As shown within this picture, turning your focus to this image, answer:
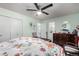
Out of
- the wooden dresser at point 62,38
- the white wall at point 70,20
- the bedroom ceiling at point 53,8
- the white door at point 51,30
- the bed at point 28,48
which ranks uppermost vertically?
the bedroom ceiling at point 53,8

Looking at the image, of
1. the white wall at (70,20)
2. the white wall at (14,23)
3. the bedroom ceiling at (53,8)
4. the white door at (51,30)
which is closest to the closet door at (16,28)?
the white wall at (14,23)

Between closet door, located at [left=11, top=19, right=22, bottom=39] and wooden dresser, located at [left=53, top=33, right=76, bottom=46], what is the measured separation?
57cm

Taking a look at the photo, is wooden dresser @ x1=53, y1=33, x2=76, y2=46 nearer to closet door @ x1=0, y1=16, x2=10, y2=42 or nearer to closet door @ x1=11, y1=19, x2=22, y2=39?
closet door @ x1=11, y1=19, x2=22, y2=39

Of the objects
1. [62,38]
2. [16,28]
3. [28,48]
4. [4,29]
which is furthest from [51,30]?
[4,29]

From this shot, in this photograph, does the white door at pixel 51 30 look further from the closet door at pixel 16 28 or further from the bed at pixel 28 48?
the closet door at pixel 16 28

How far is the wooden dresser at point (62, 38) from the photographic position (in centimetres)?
142

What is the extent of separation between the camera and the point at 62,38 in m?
1.50

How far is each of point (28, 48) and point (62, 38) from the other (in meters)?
0.56

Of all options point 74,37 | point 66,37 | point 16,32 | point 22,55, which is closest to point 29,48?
point 22,55

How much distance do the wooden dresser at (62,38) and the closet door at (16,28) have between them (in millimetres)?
574

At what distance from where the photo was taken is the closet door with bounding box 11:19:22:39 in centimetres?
149

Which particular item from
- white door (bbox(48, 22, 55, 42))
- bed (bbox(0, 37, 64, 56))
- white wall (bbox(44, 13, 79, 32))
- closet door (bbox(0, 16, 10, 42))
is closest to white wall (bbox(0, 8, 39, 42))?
closet door (bbox(0, 16, 10, 42))

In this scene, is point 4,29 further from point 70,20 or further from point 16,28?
point 70,20

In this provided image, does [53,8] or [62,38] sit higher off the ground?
[53,8]
